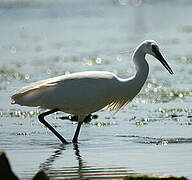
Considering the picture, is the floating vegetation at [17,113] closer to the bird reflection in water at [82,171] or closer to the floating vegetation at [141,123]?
the floating vegetation at [141,123]

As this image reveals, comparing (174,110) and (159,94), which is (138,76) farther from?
(159,94)

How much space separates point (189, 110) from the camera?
46.3 feet

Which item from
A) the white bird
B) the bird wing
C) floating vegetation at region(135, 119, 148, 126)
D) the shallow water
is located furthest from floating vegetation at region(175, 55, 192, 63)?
the bird wing

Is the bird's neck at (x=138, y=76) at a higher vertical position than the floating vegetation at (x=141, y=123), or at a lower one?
higher

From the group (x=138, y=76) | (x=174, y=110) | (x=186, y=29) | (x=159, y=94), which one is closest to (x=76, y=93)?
(x=138, y=76)

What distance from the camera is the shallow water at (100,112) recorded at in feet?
33.2

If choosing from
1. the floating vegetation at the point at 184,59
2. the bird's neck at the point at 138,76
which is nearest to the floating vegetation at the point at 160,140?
the bird's neck at the point at 138,76

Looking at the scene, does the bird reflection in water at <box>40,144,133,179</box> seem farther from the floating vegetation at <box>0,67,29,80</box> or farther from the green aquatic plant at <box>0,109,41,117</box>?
the floating vegetation at <box>0,67,29,80</box>

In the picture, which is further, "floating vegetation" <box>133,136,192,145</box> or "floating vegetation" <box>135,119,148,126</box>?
"floating vegetation" <box>135,119,148,126</box>

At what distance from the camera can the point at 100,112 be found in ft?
47.9

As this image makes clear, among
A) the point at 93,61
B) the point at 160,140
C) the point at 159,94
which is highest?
the point at 160,140

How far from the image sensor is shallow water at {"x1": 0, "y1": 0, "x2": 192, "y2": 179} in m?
10.1

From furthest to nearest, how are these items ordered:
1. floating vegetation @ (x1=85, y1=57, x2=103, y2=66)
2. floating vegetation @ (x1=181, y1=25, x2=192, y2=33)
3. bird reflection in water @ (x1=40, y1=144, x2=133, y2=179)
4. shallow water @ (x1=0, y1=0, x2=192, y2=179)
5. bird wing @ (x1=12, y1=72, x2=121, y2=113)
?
floating vegetation @ (x1=181, y1=25, x2=192, y2=33), floating vegetation @ (x1=85, y1=57, x2=103, y2=66), bird wing @ (x1=12, y1=72, x2=121, y2=113), shallow water @ (x1=0, y1=0, x2=192, y2=179), bird reflection in water @ (x1=40, y1=144, x2=133, y2=179)

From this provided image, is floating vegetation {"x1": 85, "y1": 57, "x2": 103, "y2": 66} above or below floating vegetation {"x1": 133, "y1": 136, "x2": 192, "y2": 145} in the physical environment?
below
